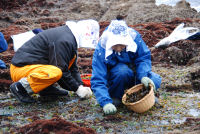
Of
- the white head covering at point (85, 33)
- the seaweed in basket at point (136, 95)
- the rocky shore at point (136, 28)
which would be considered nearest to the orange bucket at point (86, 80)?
the rocky shore at point (136, 28)

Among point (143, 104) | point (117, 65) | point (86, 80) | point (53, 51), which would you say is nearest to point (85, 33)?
point (53, 51)

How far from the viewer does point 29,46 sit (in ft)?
12.9

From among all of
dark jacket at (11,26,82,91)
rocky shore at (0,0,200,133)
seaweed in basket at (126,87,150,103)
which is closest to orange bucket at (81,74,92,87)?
rocky shore at (0,0,200,133)

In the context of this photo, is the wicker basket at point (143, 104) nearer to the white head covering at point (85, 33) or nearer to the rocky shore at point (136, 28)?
the rocky shore at point (136, 28)

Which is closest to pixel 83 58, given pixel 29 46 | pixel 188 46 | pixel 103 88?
pixel 188 46

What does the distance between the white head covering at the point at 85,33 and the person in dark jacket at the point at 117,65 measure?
41 cm

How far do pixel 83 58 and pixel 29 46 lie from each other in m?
3.05

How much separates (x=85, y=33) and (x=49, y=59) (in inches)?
25.5

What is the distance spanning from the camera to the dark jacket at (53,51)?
3740mm

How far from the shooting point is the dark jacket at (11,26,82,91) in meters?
3.74

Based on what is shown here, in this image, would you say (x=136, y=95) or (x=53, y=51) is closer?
(x=136, y=95)

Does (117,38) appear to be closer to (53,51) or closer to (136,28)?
(53,51)

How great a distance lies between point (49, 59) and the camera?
12.6ft

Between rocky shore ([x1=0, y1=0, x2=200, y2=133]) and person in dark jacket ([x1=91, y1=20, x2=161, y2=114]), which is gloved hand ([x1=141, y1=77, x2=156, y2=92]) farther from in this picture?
rocky shore ([x1=0, y1=0, x2=200, y2=133])
